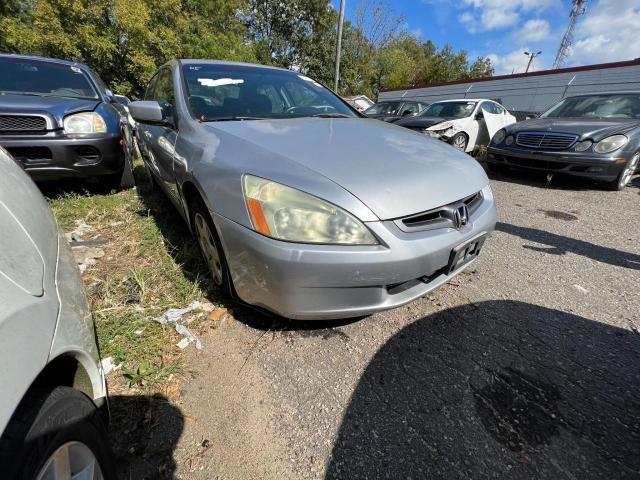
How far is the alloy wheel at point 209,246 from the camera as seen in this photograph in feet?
6.34

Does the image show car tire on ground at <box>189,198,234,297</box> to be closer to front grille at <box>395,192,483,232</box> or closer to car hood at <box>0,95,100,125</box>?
front grille at <box>395,192,483,232</box>

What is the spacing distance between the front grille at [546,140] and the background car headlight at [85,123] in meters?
5.71

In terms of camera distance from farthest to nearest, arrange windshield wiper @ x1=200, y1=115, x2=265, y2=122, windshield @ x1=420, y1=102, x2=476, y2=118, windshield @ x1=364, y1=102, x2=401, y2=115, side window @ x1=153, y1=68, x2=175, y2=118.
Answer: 1. windshield @ x1=364, y1=102, x2=401, y2=115
2. windshield @ x1=420, y1=102, x2=476, y2=118
3. side window @ x1=153, y1=68, x2=175, y2=118
4. windshield wiper @ x1=200, y1=115, x2=265, y2=122

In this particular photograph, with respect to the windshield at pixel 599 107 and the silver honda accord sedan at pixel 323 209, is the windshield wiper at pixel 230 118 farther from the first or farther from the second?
the windshield at pixel 599 107

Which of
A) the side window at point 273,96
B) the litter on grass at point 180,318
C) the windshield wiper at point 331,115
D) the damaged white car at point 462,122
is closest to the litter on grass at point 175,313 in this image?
the litter on grass at point 180,318

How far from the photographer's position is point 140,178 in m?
4.80

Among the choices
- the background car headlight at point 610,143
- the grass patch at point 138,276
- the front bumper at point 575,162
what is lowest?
the grass patch at point 138,276

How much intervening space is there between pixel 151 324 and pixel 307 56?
111ft

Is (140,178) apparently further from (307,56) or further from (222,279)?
(307,56)

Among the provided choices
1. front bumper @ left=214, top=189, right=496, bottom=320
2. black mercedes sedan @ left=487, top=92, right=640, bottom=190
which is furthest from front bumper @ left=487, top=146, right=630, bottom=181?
front bumper @ left=214, top=189, right=496, bottom=320

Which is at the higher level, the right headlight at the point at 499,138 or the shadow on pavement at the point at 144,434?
the right headlight at the point at 499,138

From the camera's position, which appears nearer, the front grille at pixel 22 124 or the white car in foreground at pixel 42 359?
the white car in foreground at pixel 42 359

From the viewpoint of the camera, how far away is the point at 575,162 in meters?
4.60

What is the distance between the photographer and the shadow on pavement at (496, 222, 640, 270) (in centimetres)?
279
